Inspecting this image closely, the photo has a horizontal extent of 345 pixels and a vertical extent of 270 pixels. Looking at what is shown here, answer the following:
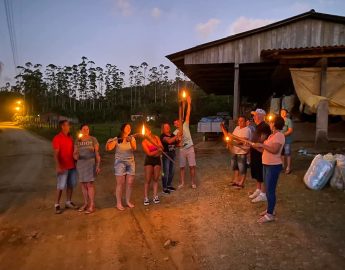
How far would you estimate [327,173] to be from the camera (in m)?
7.57

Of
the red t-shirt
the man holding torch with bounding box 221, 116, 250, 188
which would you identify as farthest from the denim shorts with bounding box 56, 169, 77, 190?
the man holding torch with bounding box 221, 116, 250, 188

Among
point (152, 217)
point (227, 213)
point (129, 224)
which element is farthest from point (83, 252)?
point (227, 213)

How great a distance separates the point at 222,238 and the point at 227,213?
1.22m

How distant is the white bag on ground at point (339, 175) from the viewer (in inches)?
292

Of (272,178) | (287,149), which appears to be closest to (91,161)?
(272,178)

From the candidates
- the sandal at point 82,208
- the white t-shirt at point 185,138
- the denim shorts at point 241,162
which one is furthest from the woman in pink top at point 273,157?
the sandal at point 82,208

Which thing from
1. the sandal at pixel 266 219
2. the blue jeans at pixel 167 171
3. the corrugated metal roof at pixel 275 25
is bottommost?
the sandal at pixel 266 219

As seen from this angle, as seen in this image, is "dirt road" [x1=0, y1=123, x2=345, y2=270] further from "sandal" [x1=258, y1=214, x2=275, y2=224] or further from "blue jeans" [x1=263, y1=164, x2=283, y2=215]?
"blue jeans" [x1=263, y1=164, x2=283, y2=215]

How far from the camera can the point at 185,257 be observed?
4.91m

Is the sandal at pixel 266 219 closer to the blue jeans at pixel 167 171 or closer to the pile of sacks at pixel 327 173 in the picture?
the pile of sacks at pixel 327 173

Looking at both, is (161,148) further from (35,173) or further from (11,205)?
(35,173)

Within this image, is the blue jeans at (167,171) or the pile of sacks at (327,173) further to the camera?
the blue jeans at (167,171)

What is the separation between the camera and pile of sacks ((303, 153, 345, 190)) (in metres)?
7.46

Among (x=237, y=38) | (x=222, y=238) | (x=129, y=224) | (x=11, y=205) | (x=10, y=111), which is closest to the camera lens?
(x=222, y=238)
